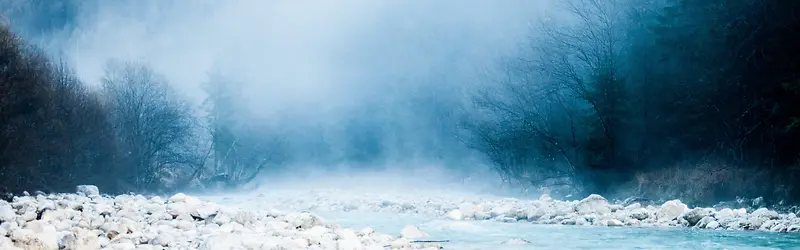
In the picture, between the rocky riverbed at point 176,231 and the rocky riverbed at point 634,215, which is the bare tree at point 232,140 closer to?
the rocky riverbed at point 634,215

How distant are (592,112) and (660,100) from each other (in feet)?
8.08

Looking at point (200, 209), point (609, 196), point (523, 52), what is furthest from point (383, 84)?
point (200, 209)

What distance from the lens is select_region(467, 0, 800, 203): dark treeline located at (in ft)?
56.3

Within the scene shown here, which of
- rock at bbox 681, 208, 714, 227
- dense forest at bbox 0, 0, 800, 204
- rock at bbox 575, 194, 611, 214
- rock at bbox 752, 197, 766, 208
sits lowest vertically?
rock at bbox 681, 208, 714, 227

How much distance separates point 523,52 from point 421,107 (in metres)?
28.0

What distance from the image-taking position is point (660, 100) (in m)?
23.0

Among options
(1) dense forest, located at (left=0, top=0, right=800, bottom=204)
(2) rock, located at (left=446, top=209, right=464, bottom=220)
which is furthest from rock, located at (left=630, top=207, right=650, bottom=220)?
(2) rock, located at (left=446, top=209, right=464, bottom=220)

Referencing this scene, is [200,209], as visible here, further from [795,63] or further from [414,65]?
[414,65]

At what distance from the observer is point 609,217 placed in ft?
48.1

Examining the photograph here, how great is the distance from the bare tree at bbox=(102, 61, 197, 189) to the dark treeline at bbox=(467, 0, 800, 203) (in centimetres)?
1491

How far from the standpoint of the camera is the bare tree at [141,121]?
114 ft

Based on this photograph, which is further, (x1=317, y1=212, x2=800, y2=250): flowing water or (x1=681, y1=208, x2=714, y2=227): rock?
(x1=681, y1=208, x2=714, y2=227): rock

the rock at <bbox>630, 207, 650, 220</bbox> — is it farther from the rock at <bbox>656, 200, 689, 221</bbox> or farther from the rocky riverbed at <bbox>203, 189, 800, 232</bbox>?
the rock at <bbox>656, 200, 689, 221</bbox>

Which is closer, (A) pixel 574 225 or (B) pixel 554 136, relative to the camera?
(A) pixel 574 225
